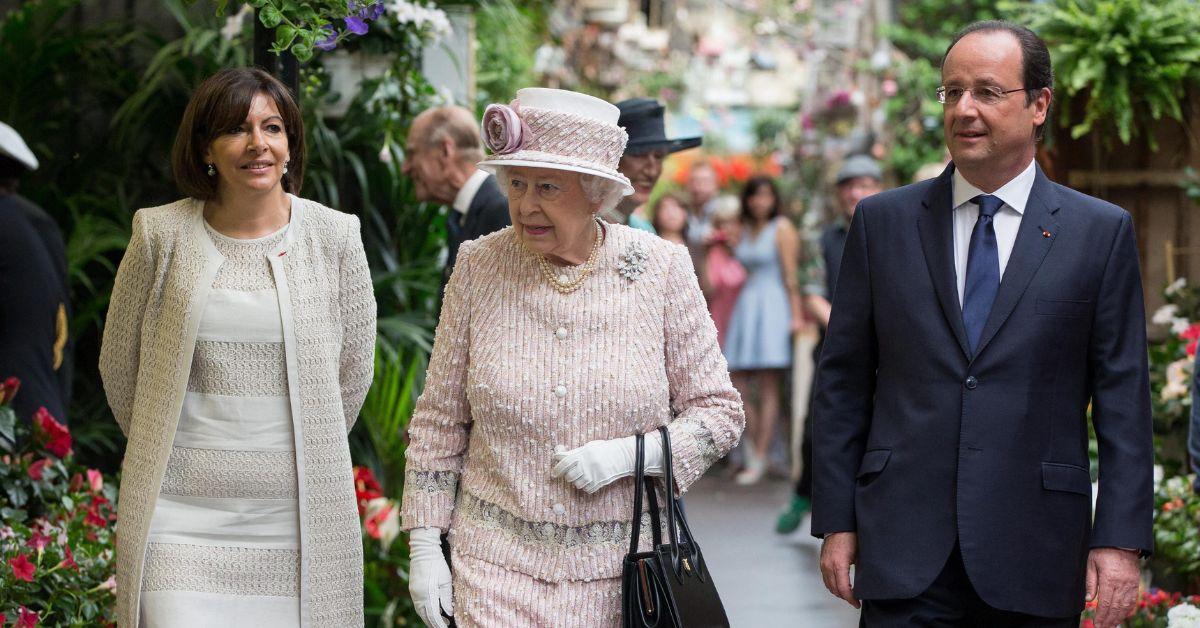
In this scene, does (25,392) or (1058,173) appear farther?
(1058,173)

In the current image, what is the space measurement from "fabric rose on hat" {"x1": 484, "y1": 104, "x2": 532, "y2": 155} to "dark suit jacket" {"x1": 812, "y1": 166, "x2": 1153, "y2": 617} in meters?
0.90

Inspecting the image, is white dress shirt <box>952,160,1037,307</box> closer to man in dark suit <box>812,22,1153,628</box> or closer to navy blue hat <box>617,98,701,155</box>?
man in dark suit <box>812,22,1153,628</box>

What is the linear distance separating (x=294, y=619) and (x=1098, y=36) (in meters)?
3.77

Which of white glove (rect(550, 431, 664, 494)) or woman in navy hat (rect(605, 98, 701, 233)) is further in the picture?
woman in navy hat (rect(605, 98, 701, 233))

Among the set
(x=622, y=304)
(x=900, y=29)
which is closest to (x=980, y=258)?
(x=622, y=304)

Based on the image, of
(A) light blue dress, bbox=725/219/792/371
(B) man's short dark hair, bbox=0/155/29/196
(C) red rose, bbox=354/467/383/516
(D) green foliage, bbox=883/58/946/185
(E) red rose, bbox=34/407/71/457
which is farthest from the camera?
(D) green foliage, bbox=883/58/946/185

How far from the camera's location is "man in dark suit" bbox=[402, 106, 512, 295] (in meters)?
5.36

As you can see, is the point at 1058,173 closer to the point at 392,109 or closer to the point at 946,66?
the point at 392,109

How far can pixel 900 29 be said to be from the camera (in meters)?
13.5

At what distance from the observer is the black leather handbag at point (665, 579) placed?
3283 mm

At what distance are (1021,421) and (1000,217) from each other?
47 centimetres

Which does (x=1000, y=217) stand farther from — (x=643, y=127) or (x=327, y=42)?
A: (x=643, y=127)


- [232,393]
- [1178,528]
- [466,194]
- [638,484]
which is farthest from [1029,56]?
[1178,528]

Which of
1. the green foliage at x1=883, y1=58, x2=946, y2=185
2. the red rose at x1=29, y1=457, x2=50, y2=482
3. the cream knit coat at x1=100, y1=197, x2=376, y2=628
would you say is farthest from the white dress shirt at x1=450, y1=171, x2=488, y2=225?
the green foliage at x1=883, y1=58, x2=946, y2=185
